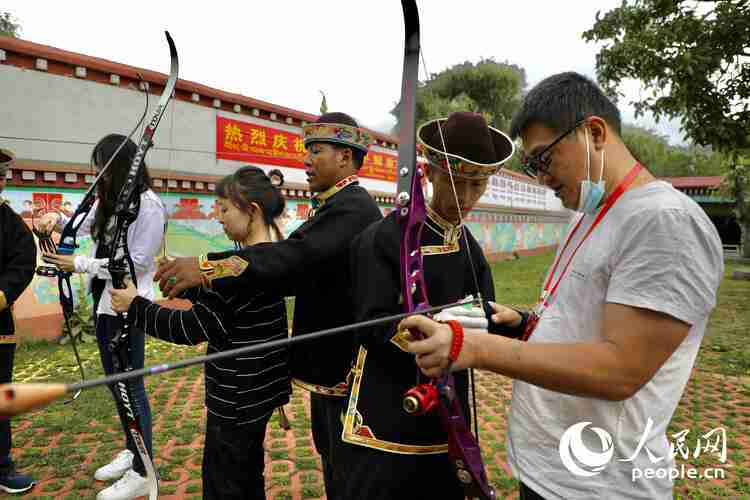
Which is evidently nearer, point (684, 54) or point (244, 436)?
point (244, 436)

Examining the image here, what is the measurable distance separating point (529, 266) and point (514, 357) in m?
16.1

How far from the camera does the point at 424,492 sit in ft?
5.21

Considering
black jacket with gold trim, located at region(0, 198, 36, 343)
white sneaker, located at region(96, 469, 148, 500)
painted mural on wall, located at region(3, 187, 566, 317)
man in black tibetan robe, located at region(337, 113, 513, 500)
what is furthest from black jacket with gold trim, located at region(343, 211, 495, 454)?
black jacket with gold trim, located at region(0, 198, 36, 343)

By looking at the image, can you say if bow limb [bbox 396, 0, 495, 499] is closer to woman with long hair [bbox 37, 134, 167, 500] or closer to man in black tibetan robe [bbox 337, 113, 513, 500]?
man in black tibetan robe [bbox 337, 113, 513, 500]

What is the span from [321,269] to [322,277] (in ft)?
0.35

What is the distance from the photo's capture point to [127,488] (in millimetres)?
2680

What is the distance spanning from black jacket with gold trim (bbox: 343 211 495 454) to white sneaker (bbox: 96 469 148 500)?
1825 mm

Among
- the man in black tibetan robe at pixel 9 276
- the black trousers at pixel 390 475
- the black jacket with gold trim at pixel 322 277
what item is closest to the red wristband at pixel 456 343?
the black trousers at pixel 390 475

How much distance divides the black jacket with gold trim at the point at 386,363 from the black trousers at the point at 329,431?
0.22 m

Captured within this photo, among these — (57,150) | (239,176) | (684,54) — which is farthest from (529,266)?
(239,176)

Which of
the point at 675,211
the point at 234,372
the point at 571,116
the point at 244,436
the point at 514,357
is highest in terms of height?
the point at 571,116

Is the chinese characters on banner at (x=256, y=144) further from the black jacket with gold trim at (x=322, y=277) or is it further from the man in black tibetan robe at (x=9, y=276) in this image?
the black jacket with gold trim at (x=322, y=277)

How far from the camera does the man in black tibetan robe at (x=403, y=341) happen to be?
5.00 ft

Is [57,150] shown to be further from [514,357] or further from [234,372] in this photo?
[514,357]
